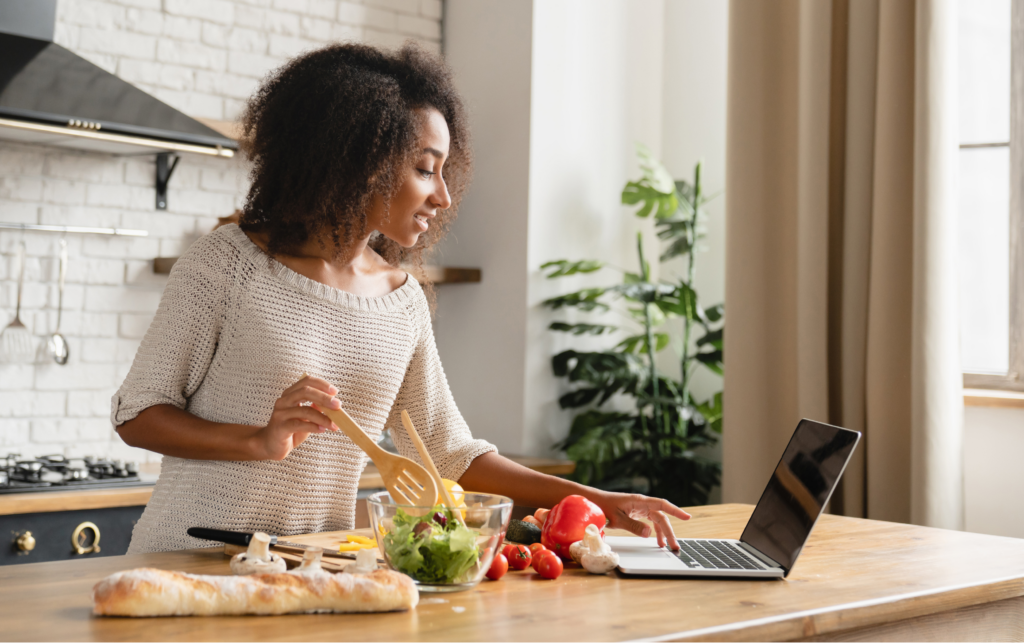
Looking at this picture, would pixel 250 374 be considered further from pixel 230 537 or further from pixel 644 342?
pixel 644 342

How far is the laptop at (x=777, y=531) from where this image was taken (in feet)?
3.79

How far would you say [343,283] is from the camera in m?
1.54

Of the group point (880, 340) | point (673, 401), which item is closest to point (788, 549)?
point (880, 340)

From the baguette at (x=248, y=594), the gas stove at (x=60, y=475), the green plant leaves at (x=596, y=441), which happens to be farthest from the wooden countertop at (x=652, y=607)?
the green plant leaves at (x=596, y=441)

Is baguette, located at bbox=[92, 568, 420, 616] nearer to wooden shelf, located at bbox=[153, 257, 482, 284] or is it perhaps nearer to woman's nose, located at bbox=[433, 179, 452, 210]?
Result: woman's nose, located at bbox=[433, 179, 452, 210]

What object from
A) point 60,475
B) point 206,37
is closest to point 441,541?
point 60,475

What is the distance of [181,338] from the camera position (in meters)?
1.37

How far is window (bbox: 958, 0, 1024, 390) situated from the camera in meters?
2.58

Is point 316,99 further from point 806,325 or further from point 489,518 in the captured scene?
point 806,325

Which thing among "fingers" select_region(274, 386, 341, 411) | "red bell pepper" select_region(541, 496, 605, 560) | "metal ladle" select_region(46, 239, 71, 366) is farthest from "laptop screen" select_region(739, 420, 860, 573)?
"metal ladle" select_region(46, 239, 71, 366)

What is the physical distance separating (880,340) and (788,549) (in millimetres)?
1421

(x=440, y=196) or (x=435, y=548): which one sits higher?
(x=440, y=196)

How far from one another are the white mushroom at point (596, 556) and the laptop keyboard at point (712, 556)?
98 millimetres

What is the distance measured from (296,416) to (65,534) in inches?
53.4
